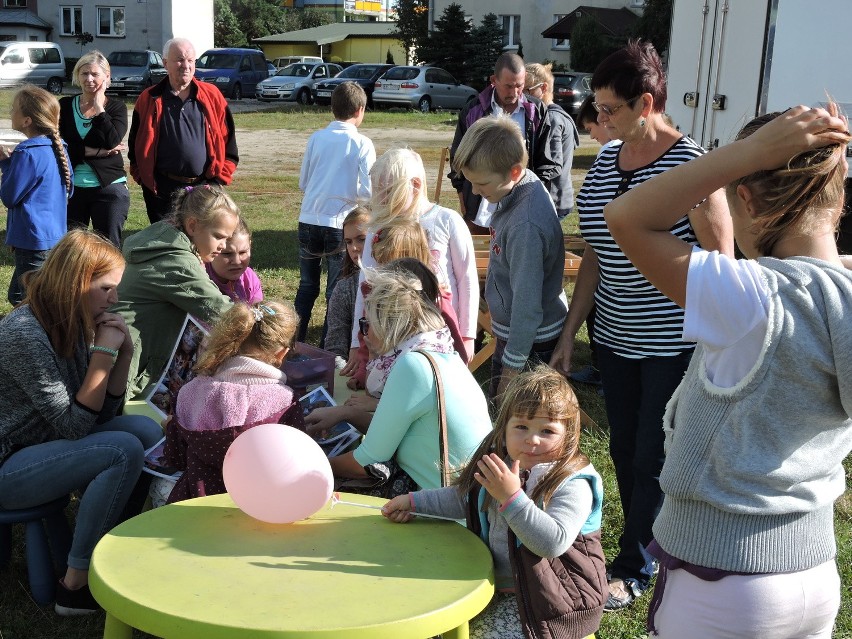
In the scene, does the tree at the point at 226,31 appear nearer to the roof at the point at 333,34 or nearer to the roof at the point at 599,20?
the roof at the point at 333,34

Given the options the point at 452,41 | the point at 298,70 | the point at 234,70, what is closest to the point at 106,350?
the point at 234,70

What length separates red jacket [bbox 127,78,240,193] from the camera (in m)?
6.80

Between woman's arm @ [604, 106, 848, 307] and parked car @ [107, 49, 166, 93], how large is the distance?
98.0 ft

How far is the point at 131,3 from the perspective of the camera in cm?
4353

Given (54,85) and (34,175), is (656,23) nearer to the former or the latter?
(54,85)

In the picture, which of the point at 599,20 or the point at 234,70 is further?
the point at 599,20

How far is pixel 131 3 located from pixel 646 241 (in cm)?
4667

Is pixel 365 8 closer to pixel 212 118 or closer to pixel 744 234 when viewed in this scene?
pixel 212 118

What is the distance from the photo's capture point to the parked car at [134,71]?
97.3 ft

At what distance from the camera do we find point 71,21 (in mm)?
45219

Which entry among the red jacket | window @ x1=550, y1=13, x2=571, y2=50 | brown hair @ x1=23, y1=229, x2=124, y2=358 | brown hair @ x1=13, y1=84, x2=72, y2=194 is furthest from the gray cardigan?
window @ x1=550, y1=13, x2=571, y2=50

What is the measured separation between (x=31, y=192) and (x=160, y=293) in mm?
2725

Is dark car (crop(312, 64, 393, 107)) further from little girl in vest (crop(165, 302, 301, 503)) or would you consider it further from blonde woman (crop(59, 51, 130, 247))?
little girl in vest (crop(165, 302, 301, 503))

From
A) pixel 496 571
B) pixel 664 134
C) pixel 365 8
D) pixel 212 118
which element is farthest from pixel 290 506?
pixel 365 8
